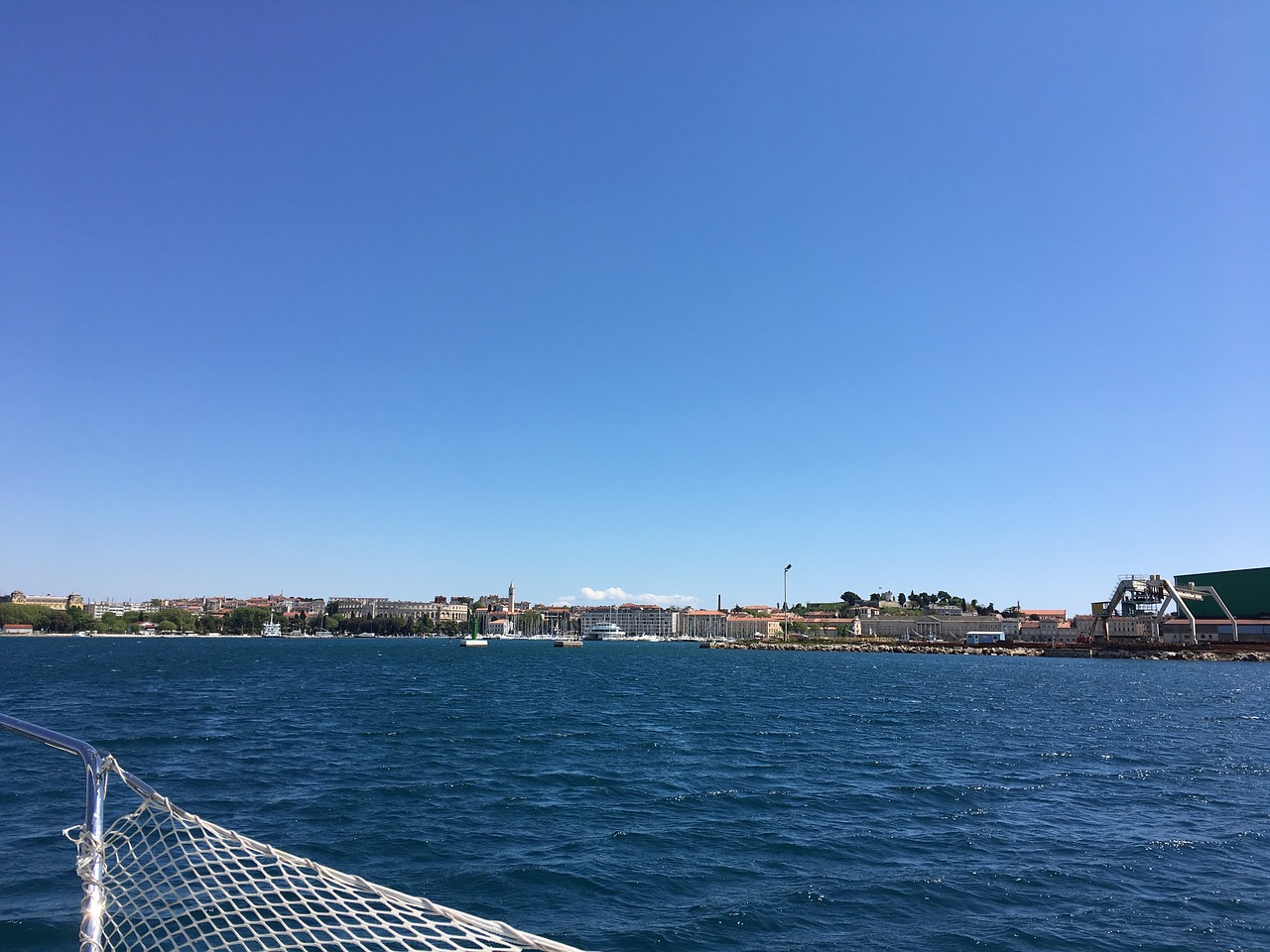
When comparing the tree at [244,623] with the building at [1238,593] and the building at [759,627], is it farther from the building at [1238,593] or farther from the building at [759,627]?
the building at [1238,593]

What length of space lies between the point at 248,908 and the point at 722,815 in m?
9.32

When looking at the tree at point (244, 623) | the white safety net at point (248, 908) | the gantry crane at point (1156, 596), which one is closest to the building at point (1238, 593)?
the gantry crane at point (1156, 596)

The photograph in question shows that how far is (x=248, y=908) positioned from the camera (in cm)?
780

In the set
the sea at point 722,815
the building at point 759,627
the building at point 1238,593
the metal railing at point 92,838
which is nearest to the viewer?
the metal railing at point 92,838

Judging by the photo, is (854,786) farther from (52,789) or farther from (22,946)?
(52,789)

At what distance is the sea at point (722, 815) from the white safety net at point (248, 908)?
3.05ft

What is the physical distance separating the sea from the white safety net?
3.05 feet

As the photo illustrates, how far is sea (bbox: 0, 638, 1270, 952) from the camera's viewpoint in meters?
9.76

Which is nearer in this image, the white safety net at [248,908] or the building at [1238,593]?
the white safety net at [248,908]

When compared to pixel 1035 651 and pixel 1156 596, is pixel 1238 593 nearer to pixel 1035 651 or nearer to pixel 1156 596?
pixel 1156 596

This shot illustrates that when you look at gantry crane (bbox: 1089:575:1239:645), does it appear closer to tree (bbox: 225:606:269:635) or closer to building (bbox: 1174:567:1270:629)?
building (bbox: 1174:567:1270:629)

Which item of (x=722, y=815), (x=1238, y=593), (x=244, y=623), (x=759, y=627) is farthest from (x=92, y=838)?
(x=244, y=623)

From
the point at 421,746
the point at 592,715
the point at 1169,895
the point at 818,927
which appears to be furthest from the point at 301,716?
the point at 1169,895

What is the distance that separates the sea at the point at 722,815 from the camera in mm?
9758
